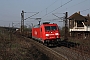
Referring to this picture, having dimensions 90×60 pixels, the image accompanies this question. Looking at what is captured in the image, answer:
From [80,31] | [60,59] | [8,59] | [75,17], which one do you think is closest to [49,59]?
[60,59]

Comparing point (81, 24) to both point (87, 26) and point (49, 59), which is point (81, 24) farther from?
point (49, 59)

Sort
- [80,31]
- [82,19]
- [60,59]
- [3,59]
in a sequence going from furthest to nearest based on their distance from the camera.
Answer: [82,19] < [80,31] < [60,59] < [3,59]

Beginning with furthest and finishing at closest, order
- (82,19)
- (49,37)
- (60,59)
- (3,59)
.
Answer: (82,19) < (49,37) < (60,59) < (3,59)

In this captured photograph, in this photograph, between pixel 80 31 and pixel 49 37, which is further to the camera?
pixel 80 31

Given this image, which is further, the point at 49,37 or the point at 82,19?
→ the point at 82,19

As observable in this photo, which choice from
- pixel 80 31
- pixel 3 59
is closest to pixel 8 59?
pixel 3 59

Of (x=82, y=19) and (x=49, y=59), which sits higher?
(x=82, y=19)

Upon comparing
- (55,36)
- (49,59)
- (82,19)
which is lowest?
(49,59)

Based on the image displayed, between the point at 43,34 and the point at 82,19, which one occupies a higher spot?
the point at 82,19

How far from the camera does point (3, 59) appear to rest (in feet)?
33.2

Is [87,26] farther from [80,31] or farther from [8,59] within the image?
[8,59]

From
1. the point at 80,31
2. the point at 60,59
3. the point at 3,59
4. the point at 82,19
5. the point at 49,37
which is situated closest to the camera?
the point at 3,59

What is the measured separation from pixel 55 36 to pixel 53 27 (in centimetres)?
128

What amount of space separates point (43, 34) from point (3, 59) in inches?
582
